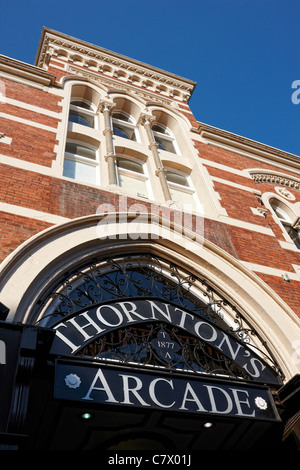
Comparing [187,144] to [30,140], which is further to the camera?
[187,144]

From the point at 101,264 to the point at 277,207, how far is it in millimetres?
7031

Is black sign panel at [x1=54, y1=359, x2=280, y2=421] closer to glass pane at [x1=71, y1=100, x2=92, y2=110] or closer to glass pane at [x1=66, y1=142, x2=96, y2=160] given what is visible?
glass pane at [x1=66, y1=142, x2=96, y2=160]

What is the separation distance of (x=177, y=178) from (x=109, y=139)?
75.1 inches

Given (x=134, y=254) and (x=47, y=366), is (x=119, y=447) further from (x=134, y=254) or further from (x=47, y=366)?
(x=134, y=254)

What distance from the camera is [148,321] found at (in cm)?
520

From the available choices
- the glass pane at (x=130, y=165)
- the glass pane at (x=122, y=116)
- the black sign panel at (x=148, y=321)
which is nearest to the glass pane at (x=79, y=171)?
the glass pane at (x=130, y=165)

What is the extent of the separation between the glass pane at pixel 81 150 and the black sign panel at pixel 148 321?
14.6ft

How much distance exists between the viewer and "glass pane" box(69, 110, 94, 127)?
394 inches

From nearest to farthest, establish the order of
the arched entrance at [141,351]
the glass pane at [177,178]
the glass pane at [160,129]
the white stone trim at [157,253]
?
the arched entrance at [141,351], the white stone trim at [157,253], the glass pane at [177,178], the glass pane at [160,129]

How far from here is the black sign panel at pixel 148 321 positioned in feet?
15.4

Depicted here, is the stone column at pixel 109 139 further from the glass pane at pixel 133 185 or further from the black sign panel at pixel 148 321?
the black sign panel at pixel 148 321
